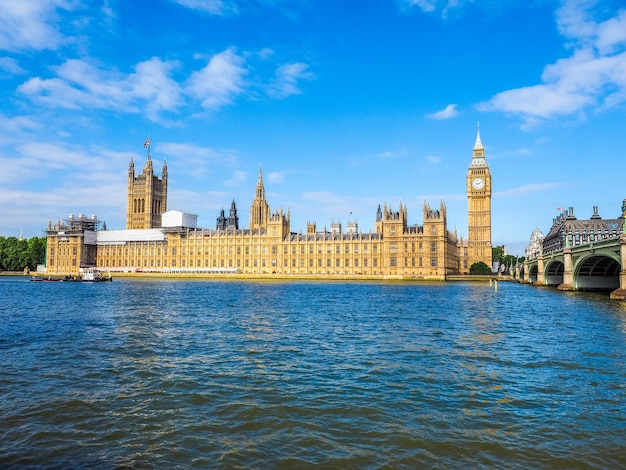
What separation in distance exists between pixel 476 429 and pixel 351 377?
5550 mm

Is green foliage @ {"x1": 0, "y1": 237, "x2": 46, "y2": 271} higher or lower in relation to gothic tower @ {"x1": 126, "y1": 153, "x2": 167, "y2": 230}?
lower

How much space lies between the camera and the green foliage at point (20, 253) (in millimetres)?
156750

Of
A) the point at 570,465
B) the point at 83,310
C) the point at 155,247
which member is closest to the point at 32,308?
the point at 83,310

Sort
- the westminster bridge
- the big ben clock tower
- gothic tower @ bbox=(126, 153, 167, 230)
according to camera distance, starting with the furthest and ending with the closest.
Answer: gothic tower @ bbox=(126, 153, 167, 230)
the big ben clock tower
the westminster bridge

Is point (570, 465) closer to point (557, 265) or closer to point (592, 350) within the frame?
point (592, 350)

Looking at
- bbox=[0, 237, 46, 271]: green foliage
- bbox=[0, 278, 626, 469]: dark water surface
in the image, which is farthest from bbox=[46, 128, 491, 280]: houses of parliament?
bbox=[0, 278, 626, 469]: dark water surface

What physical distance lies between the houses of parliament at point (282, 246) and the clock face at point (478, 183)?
0.95ft

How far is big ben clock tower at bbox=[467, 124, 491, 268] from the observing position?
14638 centimetres

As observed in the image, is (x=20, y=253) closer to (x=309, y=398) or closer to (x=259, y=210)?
(x=259, y=210)

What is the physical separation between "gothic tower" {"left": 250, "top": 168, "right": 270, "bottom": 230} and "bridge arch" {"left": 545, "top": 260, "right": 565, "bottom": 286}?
90487 millimetres

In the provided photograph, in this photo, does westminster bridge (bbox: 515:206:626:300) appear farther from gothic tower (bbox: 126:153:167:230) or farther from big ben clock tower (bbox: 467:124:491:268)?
gothic tower (bbox: 126:153:167:230)

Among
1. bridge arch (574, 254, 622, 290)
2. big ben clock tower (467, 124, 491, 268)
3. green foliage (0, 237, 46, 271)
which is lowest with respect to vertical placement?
bridge arch (574, 254, 622, 290)

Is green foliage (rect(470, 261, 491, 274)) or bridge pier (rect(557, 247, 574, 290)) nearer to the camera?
bridge pier (rect(557, 247, 574, 290))

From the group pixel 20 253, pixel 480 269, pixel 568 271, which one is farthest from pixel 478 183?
pixel 20 253
